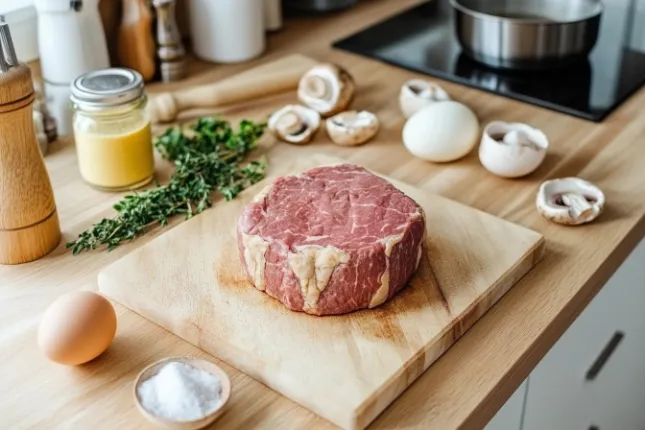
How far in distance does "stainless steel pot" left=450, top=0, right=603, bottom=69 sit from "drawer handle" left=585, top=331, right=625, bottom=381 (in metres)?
0.52

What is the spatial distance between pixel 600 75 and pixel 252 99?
0.67m

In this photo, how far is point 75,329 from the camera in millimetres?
891

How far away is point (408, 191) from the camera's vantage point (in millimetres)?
1208

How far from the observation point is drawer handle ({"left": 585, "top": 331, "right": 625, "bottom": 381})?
131 cm

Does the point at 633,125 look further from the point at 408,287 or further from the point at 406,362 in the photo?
the point at 406,362

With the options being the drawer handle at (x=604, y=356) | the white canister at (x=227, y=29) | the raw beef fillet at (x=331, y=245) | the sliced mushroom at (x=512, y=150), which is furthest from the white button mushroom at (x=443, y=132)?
the white canister at (x=227, y=29)

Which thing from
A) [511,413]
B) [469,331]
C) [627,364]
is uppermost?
[469,331]

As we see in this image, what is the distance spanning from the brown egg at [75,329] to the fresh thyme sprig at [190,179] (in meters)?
0.23

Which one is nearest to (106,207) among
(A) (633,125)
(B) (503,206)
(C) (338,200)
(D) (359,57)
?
(C) (338,200)

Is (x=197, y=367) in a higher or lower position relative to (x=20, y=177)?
lower

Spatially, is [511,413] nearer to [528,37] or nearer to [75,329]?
[75,329]

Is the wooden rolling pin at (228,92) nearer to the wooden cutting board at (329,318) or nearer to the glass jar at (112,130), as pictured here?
the glass jar at (112,130)

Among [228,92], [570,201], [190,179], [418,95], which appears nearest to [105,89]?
[190,179]

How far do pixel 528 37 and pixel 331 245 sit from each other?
749mm
